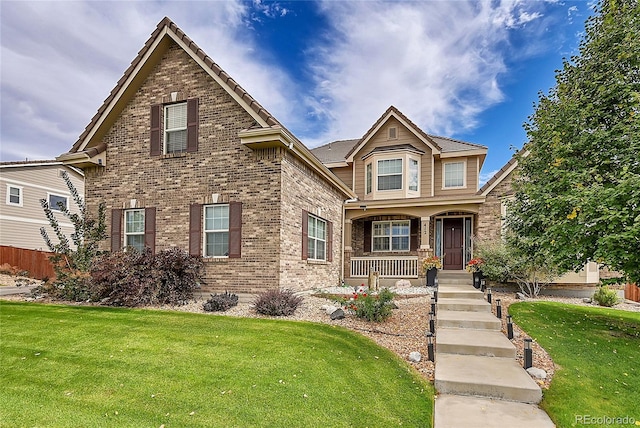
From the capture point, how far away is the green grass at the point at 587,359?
4.27 meters

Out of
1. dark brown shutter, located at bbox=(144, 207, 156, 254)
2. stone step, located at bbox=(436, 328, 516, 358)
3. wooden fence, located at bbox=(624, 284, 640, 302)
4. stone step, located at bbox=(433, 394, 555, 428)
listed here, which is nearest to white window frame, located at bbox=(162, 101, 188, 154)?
dark brown shutter, located at bbox=(144, 207, 156, 254)

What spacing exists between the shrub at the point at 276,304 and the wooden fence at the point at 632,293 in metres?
13.3

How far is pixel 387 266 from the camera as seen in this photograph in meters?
15.0

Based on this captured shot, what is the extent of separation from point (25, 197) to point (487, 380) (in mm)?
27011

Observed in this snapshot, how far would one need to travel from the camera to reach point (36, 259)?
63.3 feet

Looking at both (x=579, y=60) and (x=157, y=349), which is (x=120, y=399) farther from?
(x=579, y=60)

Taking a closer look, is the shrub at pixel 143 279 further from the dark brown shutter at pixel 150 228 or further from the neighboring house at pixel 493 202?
the neighboring house at pixel 493 202

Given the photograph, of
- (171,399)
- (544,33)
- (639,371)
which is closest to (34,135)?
(171,399)

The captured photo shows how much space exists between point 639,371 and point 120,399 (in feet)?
23.4

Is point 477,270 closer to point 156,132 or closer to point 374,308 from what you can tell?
point 374,308

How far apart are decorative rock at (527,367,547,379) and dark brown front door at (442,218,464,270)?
1139cm

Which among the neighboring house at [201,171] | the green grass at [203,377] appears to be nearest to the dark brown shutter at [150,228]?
the neighboring house at [201,171]

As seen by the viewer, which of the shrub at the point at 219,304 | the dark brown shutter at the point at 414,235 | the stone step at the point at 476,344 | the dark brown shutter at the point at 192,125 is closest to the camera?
the stone step at the point at 476,344

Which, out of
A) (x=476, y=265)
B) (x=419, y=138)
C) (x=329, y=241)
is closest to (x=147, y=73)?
(x=329, y=241)
